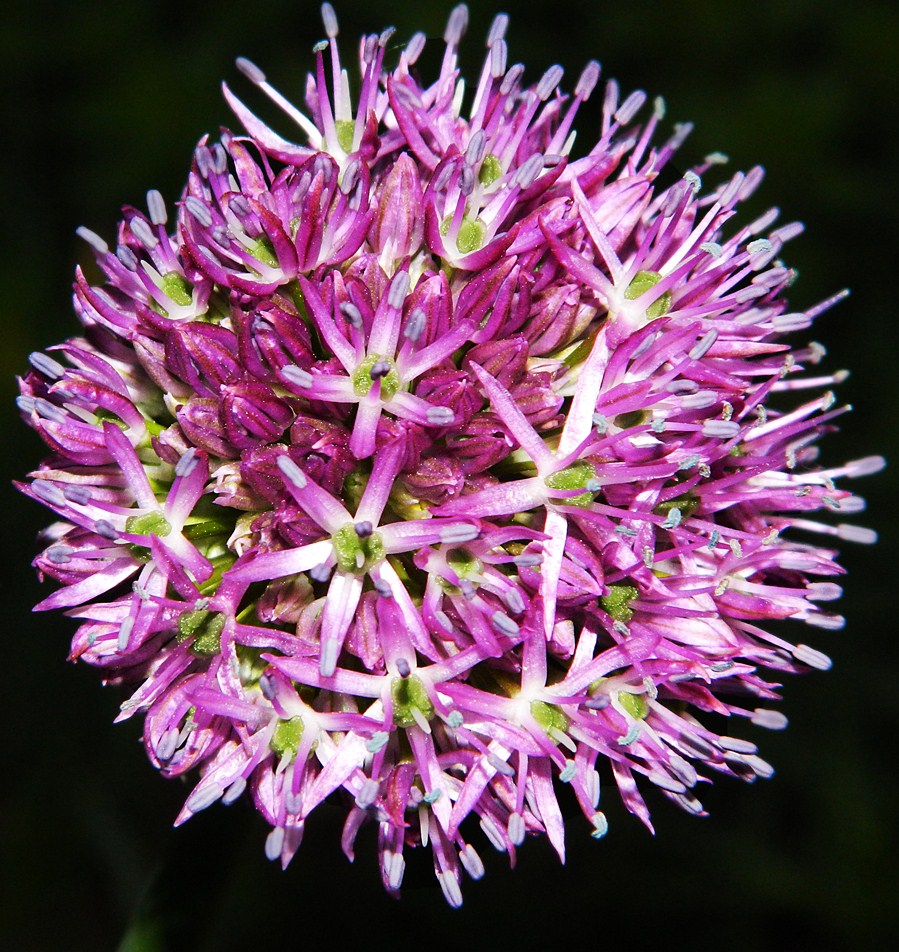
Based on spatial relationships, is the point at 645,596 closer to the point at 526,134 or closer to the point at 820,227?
the point at 526,134

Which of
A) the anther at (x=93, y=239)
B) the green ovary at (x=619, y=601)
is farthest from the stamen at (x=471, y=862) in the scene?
the anther at (x=93, y=239)

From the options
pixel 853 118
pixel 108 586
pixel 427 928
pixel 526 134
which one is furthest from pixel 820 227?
pixel 108 586

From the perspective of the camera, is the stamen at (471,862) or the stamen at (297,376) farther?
the stamen at (471,862)

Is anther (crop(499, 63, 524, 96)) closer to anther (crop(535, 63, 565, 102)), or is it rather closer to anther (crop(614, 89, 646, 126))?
anther (crop(535, 63, 565, 102))

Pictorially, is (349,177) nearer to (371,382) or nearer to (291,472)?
(371,382)

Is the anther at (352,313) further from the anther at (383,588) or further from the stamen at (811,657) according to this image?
the stamen at (811,657)

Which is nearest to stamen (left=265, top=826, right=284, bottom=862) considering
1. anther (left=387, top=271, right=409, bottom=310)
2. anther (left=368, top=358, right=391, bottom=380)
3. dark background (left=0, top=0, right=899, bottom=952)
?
anther (left=368, top=358, right=391, bottom=380)

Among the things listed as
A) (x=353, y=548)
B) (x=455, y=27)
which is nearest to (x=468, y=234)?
(x=455, y=27)
